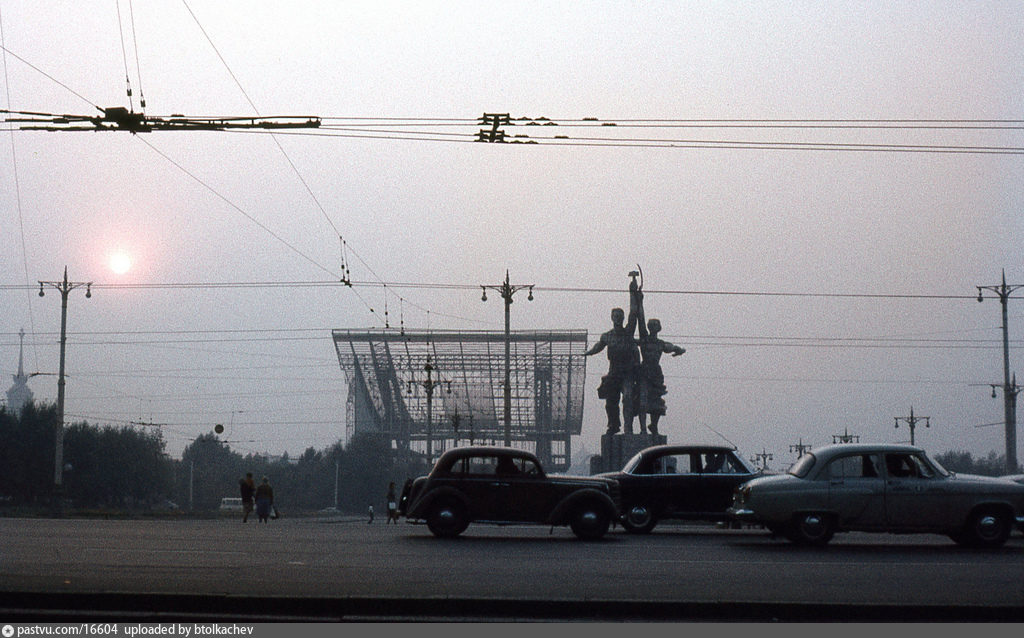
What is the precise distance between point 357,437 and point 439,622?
78.2 m

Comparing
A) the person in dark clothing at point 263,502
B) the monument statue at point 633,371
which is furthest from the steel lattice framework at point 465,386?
the person in dark clothing at point 263,502

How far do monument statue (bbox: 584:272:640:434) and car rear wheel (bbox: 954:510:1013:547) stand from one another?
31595mm

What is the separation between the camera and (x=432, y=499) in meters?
22.5

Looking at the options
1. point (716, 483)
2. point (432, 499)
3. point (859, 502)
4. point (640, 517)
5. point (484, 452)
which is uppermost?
point (484, 452)

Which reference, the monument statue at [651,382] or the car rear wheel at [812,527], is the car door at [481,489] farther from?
the monument statue at [651,382]

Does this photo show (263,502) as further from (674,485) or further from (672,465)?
(674,485)

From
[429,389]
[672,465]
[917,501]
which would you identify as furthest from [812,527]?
[429,389]

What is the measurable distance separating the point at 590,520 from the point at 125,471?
81.1m

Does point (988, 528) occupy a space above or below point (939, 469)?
below

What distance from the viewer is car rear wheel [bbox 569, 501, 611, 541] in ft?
73.0

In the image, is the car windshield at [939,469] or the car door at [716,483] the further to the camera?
the car door at [716,483]

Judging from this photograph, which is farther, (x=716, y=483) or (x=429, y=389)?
(x=429, y=389)

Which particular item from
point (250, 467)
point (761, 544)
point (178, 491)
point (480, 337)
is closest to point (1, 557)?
point (761, 544)

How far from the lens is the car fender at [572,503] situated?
22359 millimetres
